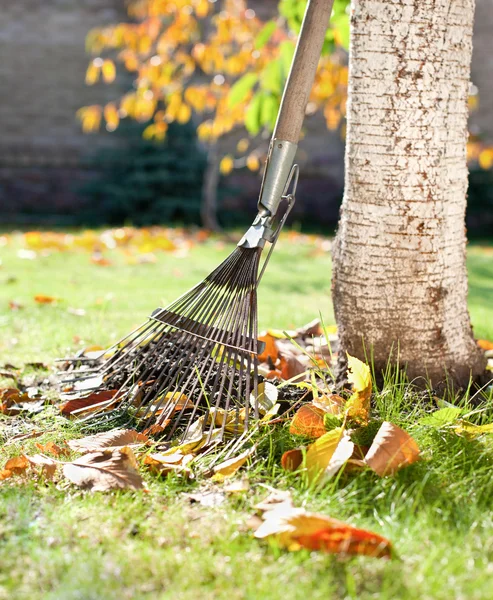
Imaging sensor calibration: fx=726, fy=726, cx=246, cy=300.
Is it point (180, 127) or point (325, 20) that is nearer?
point (325, 20)

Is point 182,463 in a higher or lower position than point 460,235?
lower

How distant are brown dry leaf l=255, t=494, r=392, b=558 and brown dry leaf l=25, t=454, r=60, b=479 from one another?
1.84ft

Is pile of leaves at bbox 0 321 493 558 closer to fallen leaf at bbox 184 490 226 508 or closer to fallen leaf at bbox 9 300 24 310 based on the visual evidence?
fallen leaf at bbox 184 490 226 508

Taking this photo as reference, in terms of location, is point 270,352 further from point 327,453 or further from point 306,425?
point 327,453

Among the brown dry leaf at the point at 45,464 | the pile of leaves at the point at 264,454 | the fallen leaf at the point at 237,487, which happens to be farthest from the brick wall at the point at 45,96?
the fallen leaf at the point at 237,487

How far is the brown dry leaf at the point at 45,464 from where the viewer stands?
169 cm

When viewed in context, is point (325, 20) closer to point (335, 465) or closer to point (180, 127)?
point (335, 465)

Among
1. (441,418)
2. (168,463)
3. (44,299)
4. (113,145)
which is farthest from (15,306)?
(113,145)

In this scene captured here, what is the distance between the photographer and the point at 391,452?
164 cm

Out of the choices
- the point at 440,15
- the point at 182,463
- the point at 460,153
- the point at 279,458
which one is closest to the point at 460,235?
the point at 460,153

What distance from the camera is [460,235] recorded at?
216 centimetres

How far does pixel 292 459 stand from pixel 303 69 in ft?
3.48

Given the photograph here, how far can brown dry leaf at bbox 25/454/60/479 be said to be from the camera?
1.69 meters

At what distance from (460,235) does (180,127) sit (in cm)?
785
